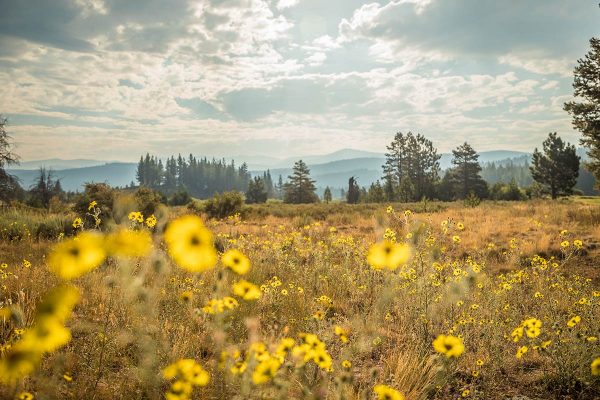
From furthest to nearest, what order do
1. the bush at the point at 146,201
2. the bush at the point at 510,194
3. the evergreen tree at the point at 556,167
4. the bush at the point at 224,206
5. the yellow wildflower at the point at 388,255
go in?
the bush at the point at 510,194
the evergreen tree at the point at 556,167
the bush at the point at 224,206
the bush at the point at 146,201
the yellow wildflower at the point at 388,255

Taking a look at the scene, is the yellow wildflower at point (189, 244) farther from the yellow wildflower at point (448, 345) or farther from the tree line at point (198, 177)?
the tree line at point (198, 177)

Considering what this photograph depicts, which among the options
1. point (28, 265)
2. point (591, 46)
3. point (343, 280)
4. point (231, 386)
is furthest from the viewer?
point (591, 46)

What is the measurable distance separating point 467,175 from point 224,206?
47302 mm

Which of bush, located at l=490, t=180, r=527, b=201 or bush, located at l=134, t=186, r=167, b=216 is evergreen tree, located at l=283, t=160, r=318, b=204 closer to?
bush, located at l=490, t=180, r=527, b=201

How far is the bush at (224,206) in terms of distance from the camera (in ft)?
57.1

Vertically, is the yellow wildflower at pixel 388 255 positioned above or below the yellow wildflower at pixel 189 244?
below

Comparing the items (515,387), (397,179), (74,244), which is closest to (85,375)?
(74,244)

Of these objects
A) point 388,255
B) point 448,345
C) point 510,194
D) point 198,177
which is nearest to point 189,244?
point 388,255

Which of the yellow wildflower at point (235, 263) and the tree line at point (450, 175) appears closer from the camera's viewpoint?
the yellow wildflower at point (235, 263)

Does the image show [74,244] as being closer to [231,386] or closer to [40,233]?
[231,386]

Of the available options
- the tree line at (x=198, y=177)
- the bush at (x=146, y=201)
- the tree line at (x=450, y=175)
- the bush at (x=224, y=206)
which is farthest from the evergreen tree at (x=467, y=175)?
the tree line at (x=198, y=177)

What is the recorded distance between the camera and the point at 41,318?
1.16 m

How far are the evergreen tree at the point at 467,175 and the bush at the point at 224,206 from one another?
45.3 meters

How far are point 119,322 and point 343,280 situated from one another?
3.10 meters
